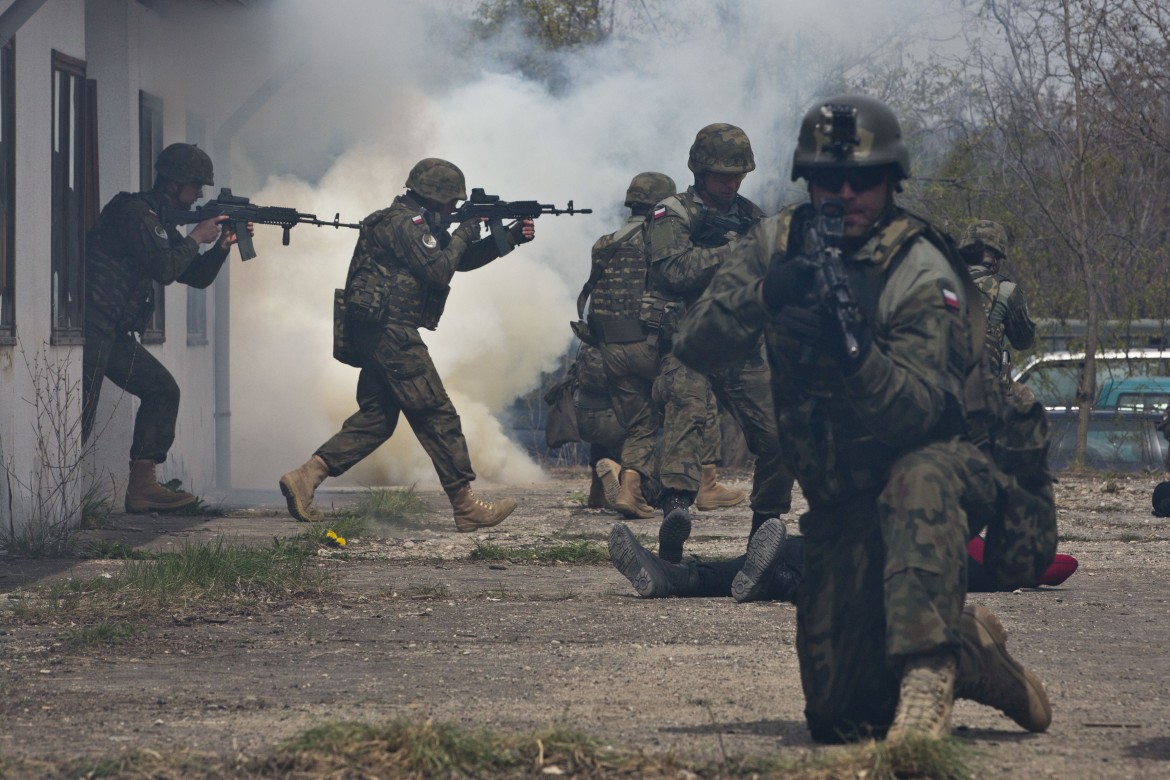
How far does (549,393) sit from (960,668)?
7395mm

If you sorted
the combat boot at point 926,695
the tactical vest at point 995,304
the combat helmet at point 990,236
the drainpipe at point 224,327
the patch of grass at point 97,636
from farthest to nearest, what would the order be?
1. the drainpipe at point 224,327
2. the combat helmet at point 990,236
3. the tactical vest at point 995,304
4. the patch of grass at point 97,636
5. the combat boot at point 926,695

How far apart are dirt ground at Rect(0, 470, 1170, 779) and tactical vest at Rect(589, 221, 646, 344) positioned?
6.42ft

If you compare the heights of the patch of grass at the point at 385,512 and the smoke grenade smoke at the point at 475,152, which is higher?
the smoke grenade smoke at the point at 475,152

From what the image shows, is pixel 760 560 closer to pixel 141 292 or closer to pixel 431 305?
pixel 431 305

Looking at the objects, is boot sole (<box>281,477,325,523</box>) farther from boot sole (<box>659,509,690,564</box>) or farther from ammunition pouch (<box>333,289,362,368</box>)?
boot sole (<box>659,509,690,564</box>)

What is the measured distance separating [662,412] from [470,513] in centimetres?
114

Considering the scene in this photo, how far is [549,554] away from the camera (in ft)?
26.0

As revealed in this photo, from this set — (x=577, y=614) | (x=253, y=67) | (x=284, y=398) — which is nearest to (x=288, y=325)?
(x=284, y=398)

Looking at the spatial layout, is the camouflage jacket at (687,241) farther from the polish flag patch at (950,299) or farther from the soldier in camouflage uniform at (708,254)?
the polish flag patch at (950,299)

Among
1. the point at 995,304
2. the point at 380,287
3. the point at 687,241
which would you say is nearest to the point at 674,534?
the point at 687,241

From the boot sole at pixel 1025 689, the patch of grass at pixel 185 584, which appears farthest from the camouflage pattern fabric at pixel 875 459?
the patch of grass at pixel 185 584

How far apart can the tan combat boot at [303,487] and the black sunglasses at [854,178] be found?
17.5 ft

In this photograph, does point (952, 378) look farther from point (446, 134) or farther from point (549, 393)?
point (446, 134)

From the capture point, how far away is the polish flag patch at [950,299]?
3964mm
